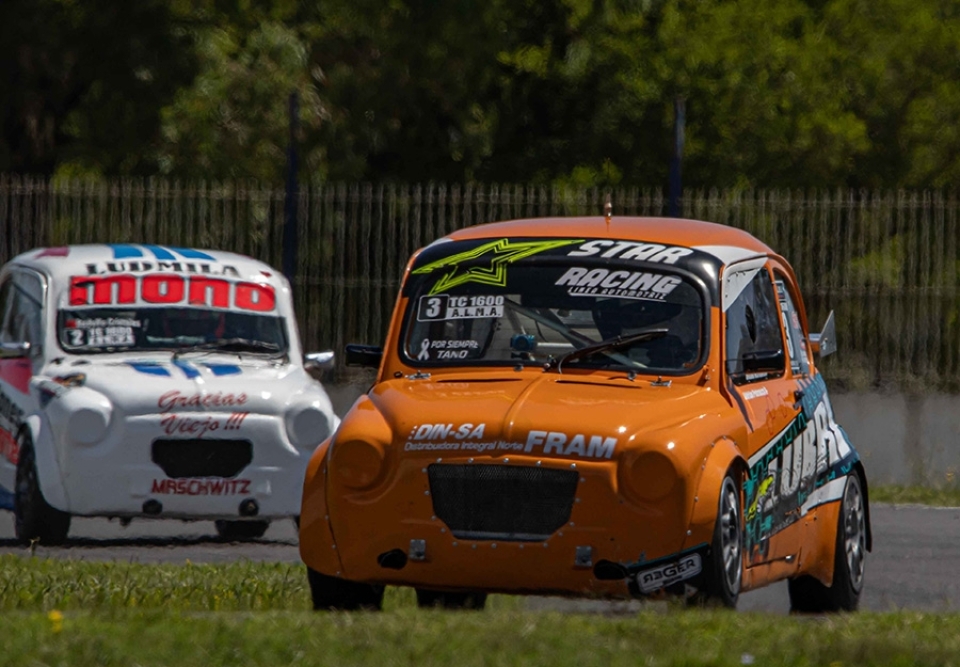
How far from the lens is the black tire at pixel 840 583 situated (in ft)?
31.4

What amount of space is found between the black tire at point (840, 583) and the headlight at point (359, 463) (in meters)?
2.50

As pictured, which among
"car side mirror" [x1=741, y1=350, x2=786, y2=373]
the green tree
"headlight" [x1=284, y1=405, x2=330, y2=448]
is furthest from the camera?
the green tree

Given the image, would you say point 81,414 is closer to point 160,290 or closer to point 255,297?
point 160,290

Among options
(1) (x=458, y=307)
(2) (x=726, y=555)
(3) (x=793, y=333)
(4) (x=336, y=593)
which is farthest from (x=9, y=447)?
(2) (x=726, y=555)

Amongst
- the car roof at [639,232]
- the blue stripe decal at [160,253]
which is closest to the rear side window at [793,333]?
the car roof at [639,232]

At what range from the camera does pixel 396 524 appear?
26.1 ft

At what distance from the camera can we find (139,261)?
43.2 feet

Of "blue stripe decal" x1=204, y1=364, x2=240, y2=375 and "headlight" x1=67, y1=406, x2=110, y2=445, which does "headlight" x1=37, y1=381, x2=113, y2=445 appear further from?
"blue stripe decal" x1=204, y1=364, x2=240, y2=375

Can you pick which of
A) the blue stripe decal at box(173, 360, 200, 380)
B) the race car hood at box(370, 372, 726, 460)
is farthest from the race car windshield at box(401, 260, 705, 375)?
the blue stripe decal at box(173, 360, 200, 380)

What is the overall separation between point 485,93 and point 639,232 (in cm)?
1818

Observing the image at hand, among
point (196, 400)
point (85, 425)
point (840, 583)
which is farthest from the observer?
point (196, 400)

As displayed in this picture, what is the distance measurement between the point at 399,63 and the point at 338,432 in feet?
60.2

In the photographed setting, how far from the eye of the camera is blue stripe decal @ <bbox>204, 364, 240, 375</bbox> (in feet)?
40.8

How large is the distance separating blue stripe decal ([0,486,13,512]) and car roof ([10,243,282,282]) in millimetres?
1421
